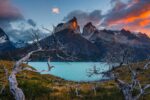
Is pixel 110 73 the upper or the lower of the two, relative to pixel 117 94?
upper

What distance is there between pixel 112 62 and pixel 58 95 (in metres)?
8.94

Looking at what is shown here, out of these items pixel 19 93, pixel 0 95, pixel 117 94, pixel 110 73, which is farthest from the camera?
pixel 117 94

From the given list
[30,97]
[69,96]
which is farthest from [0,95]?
[69,96]

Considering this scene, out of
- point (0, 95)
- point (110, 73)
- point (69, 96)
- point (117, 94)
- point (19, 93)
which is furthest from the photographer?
point (117, 94)

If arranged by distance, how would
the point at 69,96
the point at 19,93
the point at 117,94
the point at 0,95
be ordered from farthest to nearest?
the point at 117,94 < the point at 69,96 < the point at 0,95 < the point at 19,93

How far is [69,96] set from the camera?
31859 millimetres

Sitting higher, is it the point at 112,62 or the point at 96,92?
the point at 112,62

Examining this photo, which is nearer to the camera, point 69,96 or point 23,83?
point 69,96

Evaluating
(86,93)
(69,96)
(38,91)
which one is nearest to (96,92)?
(86,93)

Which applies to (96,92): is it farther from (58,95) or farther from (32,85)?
(32,85)

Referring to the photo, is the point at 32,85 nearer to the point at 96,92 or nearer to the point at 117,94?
the point at 96,92

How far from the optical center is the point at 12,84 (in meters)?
20.5

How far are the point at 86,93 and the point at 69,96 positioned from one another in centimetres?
396

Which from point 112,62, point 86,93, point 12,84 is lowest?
point 86,93
